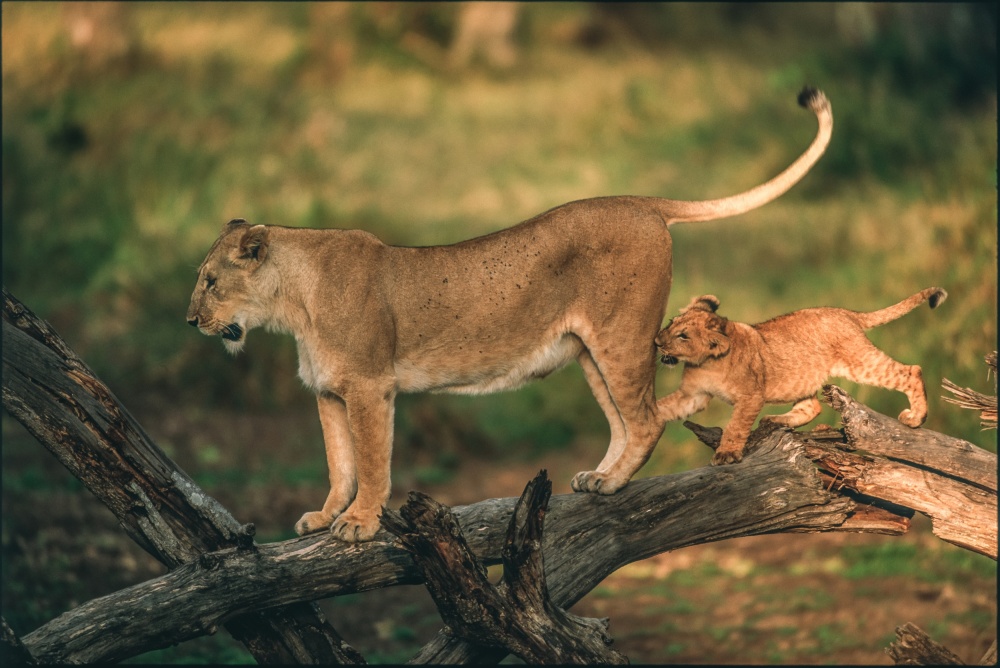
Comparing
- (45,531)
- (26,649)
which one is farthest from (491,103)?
(26,649)

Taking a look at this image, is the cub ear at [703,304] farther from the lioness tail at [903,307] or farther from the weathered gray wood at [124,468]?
the weathered gray wood at [124,468]

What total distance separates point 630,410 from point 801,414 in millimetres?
1080

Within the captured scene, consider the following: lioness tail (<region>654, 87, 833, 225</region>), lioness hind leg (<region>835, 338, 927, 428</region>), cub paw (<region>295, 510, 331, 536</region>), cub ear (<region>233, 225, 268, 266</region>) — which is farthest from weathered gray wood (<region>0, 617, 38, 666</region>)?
lioness hind leg (<region>835, 338, 927, 428</region>)

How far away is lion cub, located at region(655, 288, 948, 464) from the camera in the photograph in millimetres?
6492

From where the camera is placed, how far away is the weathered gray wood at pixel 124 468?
20.7 feet

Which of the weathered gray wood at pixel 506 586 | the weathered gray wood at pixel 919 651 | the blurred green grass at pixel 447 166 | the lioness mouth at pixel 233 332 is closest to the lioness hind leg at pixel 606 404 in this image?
the weathered gray wood at pixel 506 586

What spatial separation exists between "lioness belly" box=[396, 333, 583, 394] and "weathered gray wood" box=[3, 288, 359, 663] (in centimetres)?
120

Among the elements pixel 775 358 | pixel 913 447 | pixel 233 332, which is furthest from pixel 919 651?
pixel 233 332

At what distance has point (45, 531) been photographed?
1070cm

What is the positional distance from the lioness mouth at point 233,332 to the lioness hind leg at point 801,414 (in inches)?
119

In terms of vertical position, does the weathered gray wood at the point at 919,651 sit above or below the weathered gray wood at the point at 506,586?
below

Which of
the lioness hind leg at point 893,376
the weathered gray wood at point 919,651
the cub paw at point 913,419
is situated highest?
the lioness hind leg at point 893,376

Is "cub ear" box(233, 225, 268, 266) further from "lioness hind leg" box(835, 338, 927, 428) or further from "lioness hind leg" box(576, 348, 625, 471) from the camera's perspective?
"lioness hind leg" box(835, 338, 927, 428)

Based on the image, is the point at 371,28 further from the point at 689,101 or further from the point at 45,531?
the point at 45,531
